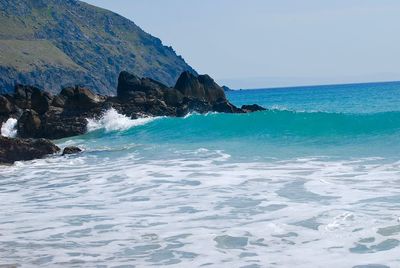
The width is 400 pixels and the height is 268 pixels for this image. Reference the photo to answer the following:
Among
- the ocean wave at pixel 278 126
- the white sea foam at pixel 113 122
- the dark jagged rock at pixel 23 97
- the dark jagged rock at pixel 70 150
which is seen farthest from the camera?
the dark jagged rock at pixel 23 97

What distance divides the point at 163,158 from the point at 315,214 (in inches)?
474

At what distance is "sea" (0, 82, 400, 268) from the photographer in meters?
9.75


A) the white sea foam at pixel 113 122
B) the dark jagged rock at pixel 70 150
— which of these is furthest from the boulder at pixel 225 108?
the dark jagged rock at pixel 70 150

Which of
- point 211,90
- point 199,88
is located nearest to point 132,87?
point 199,88

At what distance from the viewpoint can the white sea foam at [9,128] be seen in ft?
133

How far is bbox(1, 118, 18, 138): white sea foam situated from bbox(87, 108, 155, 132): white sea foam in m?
4.83

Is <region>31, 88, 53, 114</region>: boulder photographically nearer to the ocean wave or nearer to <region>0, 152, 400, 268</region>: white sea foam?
the ocean wave

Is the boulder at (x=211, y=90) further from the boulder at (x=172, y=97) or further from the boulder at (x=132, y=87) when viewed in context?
the boulder at (x=132, y=87)

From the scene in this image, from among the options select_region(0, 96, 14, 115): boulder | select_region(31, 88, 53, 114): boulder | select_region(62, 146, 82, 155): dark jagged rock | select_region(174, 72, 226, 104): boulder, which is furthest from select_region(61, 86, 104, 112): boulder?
select_region(62, 146, 82, 155): dark jagged rock

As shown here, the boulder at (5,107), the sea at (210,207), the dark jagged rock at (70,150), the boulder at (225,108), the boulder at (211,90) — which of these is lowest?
the dark jagged rock at (70,150)

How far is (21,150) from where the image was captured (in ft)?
83.6

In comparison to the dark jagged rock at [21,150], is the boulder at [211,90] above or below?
above

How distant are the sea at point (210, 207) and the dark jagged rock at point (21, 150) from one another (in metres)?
0.86

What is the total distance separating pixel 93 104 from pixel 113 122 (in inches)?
118
